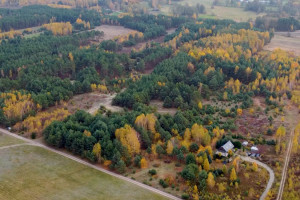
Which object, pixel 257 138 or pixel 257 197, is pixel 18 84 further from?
pixel 257 197

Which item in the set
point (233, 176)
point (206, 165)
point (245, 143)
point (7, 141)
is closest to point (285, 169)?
point (245, 143)

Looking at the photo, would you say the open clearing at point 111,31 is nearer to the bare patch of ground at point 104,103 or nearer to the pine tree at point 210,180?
the bare patch of ground at point 104,103

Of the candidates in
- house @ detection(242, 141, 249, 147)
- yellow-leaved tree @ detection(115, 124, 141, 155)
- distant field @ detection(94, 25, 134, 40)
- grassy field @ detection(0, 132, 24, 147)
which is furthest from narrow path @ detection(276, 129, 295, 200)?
distant field @ detection(94, 25, 134, 40)

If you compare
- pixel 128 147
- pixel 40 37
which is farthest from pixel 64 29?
pixel 128 147

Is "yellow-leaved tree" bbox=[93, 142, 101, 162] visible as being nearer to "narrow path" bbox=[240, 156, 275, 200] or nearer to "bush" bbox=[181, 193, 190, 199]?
"bush" bbox=[181, 193, 190, 199]

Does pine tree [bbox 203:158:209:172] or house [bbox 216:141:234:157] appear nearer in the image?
pine tree [bbox 203:158:209:172]

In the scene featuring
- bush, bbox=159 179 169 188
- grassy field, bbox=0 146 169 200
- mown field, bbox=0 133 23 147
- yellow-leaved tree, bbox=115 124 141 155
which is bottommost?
grassy field, bbox=0 146 169 200
